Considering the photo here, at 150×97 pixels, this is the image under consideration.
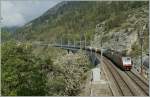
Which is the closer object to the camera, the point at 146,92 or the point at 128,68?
the point at 146,92

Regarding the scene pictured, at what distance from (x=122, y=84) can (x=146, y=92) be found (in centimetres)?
654

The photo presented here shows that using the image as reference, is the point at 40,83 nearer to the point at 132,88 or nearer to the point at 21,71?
the point at 21,71

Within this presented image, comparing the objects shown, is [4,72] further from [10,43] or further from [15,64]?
[10,43]

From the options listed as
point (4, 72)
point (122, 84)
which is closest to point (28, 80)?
point (4, 72)

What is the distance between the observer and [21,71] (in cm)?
3684

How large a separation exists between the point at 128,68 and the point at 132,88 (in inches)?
677

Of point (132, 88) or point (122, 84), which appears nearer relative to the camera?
point (132, 88)

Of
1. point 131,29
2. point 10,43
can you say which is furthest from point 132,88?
point 131,29

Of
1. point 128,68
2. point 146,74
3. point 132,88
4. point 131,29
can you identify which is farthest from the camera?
point 131,29

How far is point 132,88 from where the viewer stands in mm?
35406

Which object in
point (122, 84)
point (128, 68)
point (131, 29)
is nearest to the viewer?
point (122, 84)

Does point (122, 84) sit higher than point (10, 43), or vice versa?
point (10, 43)

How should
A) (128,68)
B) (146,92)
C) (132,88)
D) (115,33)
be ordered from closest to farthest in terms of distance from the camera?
1. (146,92)
2. (132,88)
3. (128,68)
4. (115,33)

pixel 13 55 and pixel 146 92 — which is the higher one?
pixel 13 55
